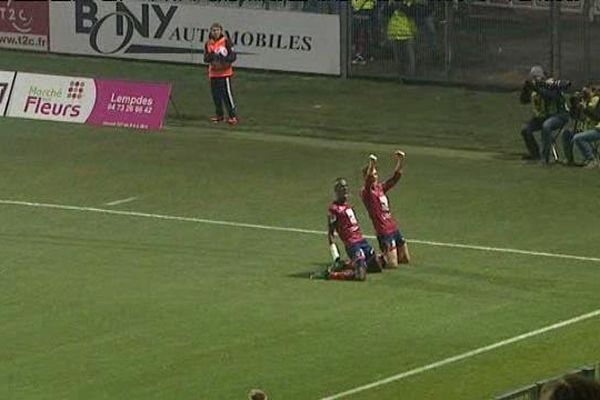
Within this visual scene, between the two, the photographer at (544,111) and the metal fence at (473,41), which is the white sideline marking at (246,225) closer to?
the photographer at (544,111)

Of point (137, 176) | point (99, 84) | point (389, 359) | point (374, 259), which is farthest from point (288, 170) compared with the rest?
point (389, 359)

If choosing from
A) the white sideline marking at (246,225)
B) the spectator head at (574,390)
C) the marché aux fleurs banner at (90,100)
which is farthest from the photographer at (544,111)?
the spectator head at (574,390)

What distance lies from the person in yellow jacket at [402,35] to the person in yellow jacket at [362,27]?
1.79 ft

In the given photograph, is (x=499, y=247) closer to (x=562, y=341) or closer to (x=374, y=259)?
(x=374, y=259)

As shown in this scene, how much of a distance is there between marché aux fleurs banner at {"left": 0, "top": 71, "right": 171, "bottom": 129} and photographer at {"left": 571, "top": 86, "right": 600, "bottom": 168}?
872cm

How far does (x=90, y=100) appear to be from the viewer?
123 feet

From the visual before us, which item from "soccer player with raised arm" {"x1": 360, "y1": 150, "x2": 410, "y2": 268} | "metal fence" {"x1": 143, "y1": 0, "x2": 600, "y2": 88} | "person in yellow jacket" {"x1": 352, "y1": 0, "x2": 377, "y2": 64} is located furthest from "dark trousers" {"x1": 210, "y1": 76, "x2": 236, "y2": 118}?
"soccer player with raised arm" {"x1": 360, "y1": 150, "x2": 410, "y2": 268}

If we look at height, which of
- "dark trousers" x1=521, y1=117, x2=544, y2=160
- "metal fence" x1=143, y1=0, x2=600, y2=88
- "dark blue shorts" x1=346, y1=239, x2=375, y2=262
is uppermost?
"metal fence" x1=143, y1=0, x2=600, y2=88

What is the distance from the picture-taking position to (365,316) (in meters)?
21.7

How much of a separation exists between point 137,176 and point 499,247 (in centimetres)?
860

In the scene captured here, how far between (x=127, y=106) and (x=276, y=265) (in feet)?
42.2

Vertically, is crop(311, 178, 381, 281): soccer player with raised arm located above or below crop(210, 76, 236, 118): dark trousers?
below

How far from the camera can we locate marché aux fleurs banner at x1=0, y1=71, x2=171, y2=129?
121 feet

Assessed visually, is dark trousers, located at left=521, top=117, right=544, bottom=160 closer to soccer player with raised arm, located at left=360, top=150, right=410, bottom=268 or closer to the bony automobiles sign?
soccer player with raised arm, located at left=360, top=150, right=410, bottom=268
